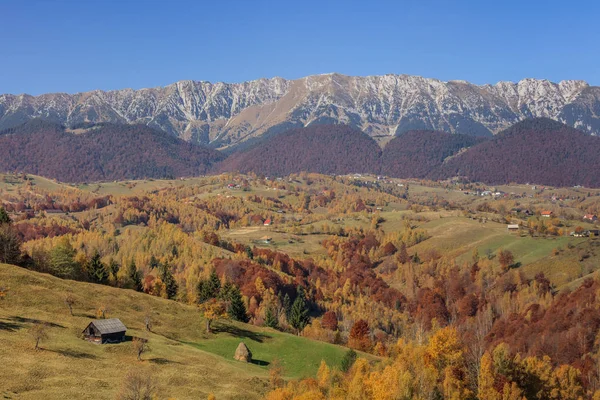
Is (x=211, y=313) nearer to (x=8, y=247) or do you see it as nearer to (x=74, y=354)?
(x=74, y=354)

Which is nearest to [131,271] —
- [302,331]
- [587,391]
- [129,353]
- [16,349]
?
[302,331]

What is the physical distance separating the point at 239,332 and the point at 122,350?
105ft

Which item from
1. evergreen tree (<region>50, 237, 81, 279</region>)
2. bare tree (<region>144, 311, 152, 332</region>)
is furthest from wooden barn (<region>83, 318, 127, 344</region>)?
evergreen tree (<region>50, 237, 81, 279</region>)

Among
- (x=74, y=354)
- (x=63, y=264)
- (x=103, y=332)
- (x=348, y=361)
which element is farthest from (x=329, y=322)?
(x=74, y=354)

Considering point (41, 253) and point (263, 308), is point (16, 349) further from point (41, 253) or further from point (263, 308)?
point (263, 308)

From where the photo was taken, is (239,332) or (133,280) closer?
(239,332)

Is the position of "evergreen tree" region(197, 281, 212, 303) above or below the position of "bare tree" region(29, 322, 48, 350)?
below

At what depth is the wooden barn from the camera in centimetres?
8590

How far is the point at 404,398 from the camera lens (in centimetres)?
7394

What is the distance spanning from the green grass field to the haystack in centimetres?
155

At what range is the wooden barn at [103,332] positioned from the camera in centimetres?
8590

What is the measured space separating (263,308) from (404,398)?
103 metres

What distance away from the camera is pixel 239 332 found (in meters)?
113

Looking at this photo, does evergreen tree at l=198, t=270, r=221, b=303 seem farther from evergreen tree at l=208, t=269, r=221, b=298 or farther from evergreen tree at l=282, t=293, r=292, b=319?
evergreen tree at l=282, t=293, r=292, b=319
